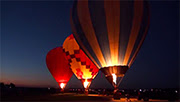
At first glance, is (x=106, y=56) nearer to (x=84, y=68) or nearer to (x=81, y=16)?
(x=81, y=16)

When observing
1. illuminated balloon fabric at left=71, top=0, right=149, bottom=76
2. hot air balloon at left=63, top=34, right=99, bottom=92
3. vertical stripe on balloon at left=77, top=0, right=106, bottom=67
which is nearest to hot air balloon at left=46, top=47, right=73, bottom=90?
hot air balloon at left=63, top=34, right=99, bottom=92

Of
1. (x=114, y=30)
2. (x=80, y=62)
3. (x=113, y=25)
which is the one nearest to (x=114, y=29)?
(x=114, y=30)

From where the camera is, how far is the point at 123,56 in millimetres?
14797

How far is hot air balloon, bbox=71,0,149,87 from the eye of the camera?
14.1 meters

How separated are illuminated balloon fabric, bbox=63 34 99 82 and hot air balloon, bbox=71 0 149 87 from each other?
555 centimetres

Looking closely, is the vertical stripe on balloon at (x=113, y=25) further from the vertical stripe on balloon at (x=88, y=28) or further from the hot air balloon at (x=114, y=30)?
the vertical stripe on balloon at (x=88, y=28)

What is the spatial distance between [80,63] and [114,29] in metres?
8.04

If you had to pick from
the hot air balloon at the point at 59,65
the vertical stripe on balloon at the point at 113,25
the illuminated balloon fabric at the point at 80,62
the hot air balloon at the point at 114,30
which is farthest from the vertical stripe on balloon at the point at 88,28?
the hot air balloon at the point at 59,65

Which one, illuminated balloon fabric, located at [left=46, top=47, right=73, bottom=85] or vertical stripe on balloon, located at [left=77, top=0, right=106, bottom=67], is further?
illuminated balloon fabric, located at [left=46, top=47, right=73, bottom=85]

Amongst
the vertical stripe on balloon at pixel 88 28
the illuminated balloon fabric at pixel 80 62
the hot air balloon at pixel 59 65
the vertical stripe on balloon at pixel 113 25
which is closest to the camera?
the vertical stripe on balloon at pixel 113 25

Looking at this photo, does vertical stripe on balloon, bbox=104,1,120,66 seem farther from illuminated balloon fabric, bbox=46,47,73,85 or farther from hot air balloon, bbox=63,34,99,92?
illuminated balloon fabric, bbox=46,47,73,85

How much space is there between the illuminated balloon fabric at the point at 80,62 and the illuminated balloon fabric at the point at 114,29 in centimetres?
551

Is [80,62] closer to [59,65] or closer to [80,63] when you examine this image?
[80,63]

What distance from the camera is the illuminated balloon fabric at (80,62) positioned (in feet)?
69.8
